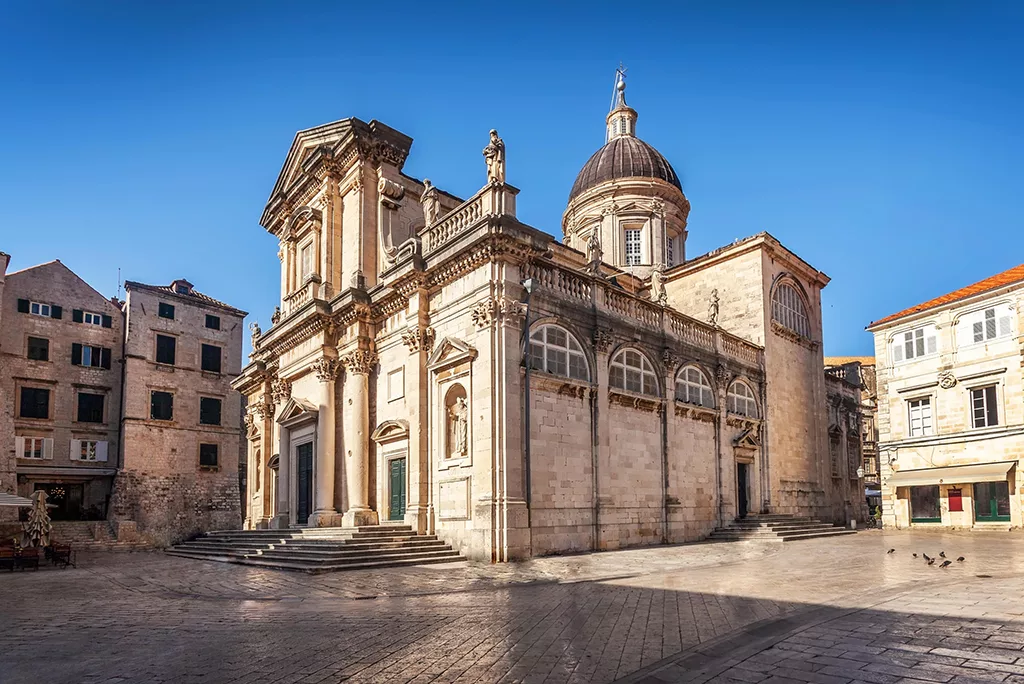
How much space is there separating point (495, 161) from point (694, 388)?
11338mm

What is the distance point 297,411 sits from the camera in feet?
88.7

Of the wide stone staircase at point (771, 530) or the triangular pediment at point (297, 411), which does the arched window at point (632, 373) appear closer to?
the wide stone staircase at point (771, 530)

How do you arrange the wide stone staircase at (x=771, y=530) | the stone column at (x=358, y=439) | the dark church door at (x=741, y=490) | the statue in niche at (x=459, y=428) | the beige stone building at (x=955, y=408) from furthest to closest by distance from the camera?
the beige stone building at (x=955, y=408)
the dark church door at (x=741, y=490)
the wide stone staircase at (x=771, y=530)
the stone column at (x=358, y=439)
the statue in niche at (x=459, y=428)

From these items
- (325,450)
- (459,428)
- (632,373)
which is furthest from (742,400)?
(325,450)

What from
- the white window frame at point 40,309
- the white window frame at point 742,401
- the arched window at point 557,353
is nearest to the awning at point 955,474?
the white window frame at point 742,401

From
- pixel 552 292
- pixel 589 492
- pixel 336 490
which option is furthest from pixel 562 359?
pixel 336 490

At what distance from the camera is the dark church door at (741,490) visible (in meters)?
28.0

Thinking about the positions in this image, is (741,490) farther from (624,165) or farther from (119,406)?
(119,406)

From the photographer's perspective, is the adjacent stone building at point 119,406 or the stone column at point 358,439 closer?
the stone column at point 358,439

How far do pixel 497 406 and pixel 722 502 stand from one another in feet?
39.5

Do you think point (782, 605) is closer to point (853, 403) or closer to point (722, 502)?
point (722, 502)

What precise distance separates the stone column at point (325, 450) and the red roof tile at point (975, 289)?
26.4 metres

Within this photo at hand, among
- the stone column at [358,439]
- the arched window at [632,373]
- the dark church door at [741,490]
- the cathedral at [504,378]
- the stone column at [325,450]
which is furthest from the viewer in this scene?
the dark church door at [741,490]

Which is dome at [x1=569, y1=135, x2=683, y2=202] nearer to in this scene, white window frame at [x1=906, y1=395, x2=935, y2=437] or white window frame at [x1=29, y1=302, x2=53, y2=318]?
white window frame at [x1=906, y1=395, x2=935, y2=437]
